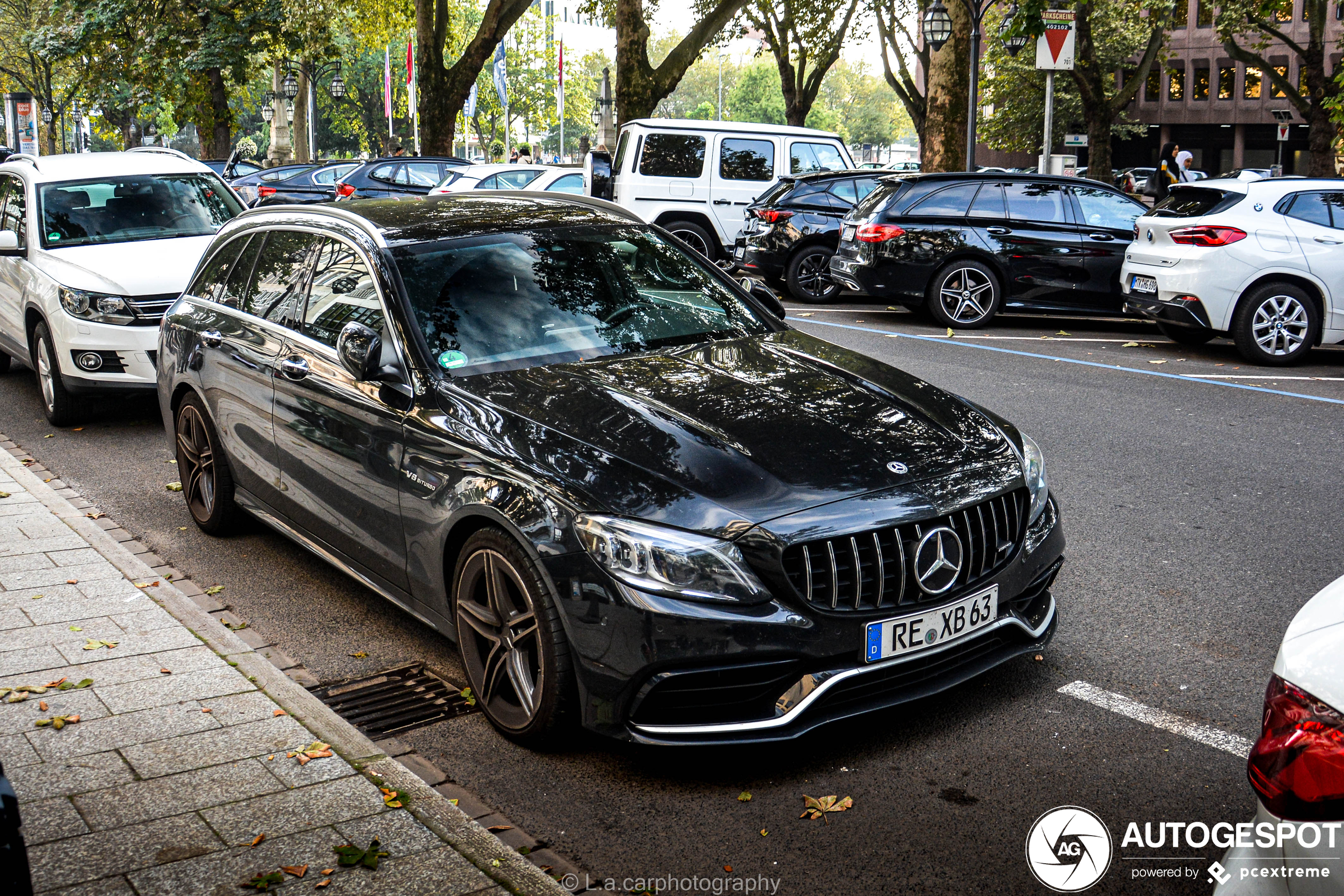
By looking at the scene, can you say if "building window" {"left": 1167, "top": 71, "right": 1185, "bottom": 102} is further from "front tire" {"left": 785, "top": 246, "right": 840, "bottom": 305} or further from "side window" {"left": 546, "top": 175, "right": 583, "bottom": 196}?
"front tire" {"left": 785, "top": 246, "right": 840, "bottom": 305}

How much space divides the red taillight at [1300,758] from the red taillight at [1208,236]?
35.1ft

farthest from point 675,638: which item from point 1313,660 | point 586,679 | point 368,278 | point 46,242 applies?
point 46,242

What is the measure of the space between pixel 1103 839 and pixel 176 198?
9276 millimetres

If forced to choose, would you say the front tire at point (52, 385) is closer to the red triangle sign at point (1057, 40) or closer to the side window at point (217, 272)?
the side window at point (217, 272)

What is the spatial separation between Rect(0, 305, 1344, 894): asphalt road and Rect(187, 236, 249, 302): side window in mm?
1245

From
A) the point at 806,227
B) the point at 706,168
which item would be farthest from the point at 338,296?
the point at 706,168

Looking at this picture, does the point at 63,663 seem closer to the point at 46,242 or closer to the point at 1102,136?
the point at 46,242

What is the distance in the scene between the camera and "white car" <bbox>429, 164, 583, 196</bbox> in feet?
68.6

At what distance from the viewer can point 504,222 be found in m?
5.35

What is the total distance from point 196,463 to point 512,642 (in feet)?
10.7

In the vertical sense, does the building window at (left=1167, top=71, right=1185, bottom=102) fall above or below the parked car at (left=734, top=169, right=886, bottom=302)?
above

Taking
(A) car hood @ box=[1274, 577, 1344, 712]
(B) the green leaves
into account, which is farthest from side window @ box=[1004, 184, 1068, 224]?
(A) car hood @ box=[1274, 577, 1344, 712]

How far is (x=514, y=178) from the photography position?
71.1 ft

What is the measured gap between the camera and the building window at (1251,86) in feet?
210
